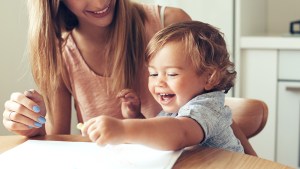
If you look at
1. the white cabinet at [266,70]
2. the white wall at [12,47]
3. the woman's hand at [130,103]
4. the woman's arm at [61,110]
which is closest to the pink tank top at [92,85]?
the woman's arm at [61,110]

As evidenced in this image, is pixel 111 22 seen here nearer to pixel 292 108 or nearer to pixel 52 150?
pixel 52 150

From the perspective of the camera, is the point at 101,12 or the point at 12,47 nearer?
the point at 101,12

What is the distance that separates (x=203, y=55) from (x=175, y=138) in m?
0.20

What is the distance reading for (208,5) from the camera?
204cm

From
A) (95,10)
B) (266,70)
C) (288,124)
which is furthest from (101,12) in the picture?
(288,124)

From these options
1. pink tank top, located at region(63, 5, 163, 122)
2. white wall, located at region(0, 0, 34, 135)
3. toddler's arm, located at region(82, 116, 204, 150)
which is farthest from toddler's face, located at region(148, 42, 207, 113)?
white wall, located at region(0, 0, 34, 135)

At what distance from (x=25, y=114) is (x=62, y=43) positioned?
0.37 meters

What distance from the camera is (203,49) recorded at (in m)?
0.92

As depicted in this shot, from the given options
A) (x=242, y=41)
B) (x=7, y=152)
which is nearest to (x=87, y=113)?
(x=7, y=152)

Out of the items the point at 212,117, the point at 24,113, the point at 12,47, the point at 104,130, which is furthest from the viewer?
the point at 12,47

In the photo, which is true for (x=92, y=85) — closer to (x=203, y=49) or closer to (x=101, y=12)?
(x=101, y=12)

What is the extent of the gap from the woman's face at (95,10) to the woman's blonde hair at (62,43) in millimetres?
27

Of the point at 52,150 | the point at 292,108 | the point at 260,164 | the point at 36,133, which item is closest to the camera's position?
the point at 260,164

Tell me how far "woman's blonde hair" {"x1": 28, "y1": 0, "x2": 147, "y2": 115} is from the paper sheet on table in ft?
1.12
